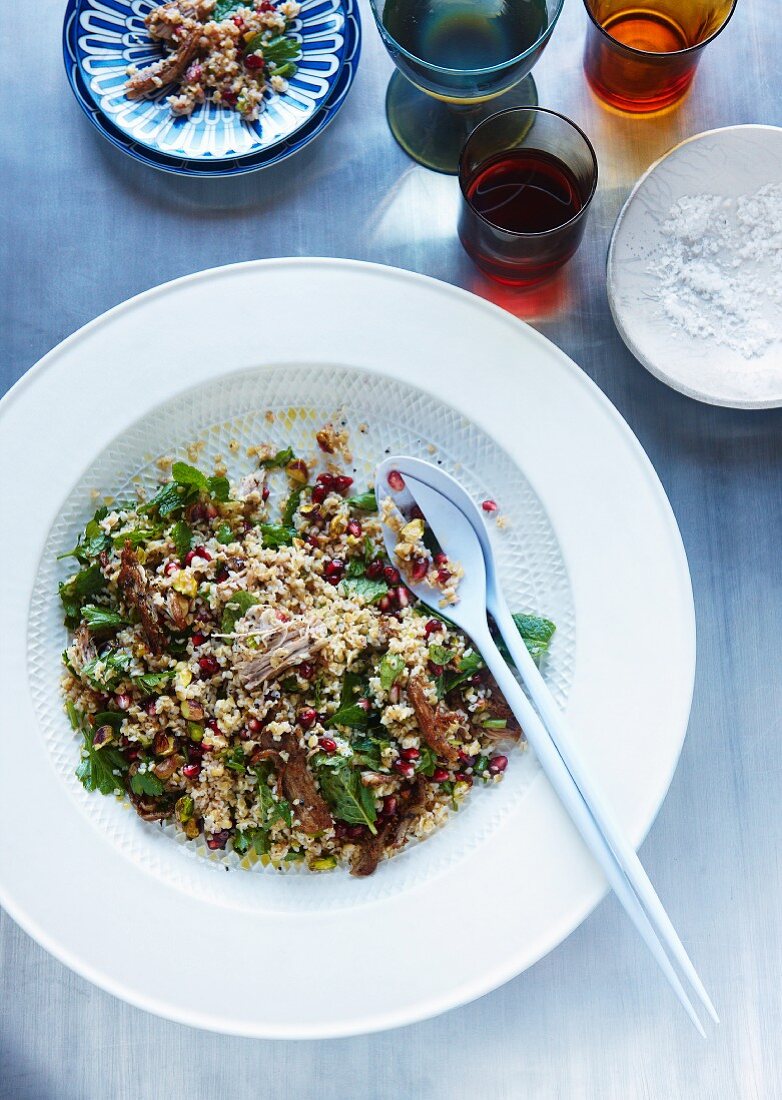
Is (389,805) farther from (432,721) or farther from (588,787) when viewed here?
(588,787)

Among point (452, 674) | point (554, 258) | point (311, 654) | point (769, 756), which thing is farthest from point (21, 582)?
point (769, 756)

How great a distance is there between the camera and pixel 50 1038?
1.82 metres

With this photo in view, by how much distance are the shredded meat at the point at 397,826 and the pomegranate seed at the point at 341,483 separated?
0.54m

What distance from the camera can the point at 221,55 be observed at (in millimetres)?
1748

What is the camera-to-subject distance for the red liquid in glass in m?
1.70

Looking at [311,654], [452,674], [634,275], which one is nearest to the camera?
[311,654]

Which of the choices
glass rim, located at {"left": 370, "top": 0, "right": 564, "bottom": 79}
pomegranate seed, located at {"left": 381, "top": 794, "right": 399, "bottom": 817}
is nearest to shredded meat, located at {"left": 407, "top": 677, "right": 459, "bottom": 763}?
pomegranate seed, located at {"left": 381, "top": 794, "right": 399, "bottom": 817}

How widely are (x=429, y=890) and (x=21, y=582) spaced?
2.95ft

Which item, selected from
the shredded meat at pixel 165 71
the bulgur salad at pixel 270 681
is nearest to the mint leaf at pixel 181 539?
the bulgur salad at pixel 270 681

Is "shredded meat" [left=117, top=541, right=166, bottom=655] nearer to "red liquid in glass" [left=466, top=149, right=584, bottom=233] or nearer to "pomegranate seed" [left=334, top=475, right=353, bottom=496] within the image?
"pomegranate seed" [left=334, top=475, right=353, bottom=496]

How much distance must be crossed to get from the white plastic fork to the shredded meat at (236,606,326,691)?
0.23 m

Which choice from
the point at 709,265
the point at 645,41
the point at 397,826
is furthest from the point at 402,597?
the point at 645,41

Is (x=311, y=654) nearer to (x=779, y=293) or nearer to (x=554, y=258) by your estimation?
(x=554, y=258)

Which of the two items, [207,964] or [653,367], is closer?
[207,964]
